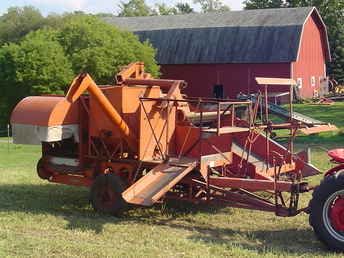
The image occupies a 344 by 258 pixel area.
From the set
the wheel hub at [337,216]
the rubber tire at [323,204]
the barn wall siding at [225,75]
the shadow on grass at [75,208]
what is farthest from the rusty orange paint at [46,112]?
the barn wall siding at [225,75]

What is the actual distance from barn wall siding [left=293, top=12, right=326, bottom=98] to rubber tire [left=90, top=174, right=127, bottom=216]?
31.6 meters

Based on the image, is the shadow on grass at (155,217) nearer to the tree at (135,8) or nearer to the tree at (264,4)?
the tree at (264,4)

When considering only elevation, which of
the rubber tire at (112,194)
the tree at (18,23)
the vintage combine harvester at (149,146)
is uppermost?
the tree at (18,23)

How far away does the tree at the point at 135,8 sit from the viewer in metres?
92.6

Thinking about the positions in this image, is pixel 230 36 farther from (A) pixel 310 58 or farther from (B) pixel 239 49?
(A) pixel 310 58

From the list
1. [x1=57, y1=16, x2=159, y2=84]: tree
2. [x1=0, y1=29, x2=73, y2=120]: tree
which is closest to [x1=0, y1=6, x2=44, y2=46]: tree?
[x1=57, y1=16, x2=159, y2=84]: tree

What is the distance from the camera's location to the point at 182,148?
8.76 meters

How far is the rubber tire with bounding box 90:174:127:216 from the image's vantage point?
327 inches

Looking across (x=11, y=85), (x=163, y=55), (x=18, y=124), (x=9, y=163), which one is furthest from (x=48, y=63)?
(x=18, y=124)

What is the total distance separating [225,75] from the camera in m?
40.6

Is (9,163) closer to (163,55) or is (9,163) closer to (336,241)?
(336,241)

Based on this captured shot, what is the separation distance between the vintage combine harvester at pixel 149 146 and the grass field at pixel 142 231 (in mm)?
323

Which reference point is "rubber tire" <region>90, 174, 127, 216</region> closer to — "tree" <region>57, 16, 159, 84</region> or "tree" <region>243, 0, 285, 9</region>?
"tree" <region>57, 16, 159, 84</region>

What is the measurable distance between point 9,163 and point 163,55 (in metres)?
27.7
